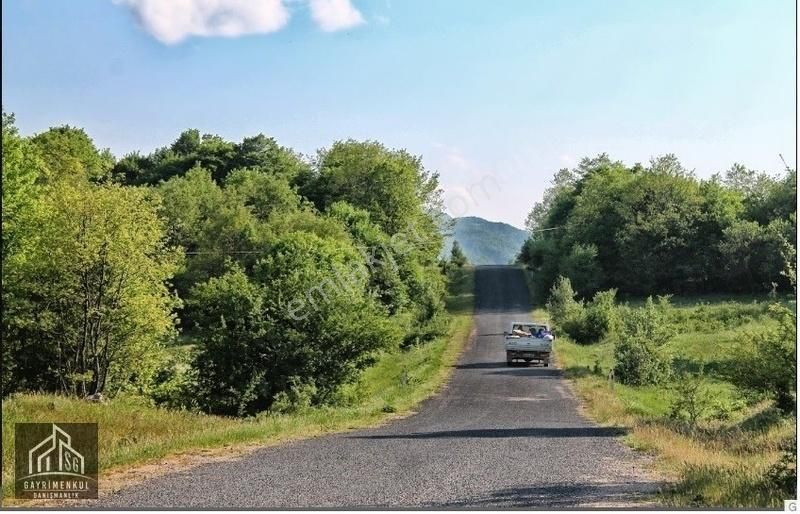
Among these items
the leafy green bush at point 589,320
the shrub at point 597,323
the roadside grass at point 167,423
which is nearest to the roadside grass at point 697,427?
the shrub at point 597,323

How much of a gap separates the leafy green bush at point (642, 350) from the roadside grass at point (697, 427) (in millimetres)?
689

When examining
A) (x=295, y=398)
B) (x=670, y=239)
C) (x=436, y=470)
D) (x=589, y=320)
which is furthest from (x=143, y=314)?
(x=670, y=239)

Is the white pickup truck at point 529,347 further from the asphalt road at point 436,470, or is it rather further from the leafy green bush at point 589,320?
the asphalt road at point 436,470

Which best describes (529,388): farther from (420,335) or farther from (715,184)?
(715,184)

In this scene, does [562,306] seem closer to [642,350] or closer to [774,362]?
[642,350]

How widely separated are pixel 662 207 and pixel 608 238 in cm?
603

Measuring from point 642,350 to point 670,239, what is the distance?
39.6m

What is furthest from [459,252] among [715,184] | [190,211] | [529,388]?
[529,388]

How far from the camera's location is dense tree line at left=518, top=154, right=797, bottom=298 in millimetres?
66000

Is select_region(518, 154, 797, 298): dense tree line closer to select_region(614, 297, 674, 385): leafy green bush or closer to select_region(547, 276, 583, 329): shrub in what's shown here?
select_region(547, 276, 583, 329): shrub

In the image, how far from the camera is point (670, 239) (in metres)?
69.0

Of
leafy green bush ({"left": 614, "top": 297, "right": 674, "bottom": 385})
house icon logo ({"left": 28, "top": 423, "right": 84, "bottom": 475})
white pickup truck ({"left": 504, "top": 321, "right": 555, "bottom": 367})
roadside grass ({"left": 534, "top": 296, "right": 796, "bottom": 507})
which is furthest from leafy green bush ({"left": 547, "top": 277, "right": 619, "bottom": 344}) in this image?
house icon logo ({"left": 28, "top": 423, "right": 84, "bottom": 475})

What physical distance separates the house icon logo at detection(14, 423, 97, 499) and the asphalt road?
0.88 meters

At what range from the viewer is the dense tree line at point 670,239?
6600 centimetres
